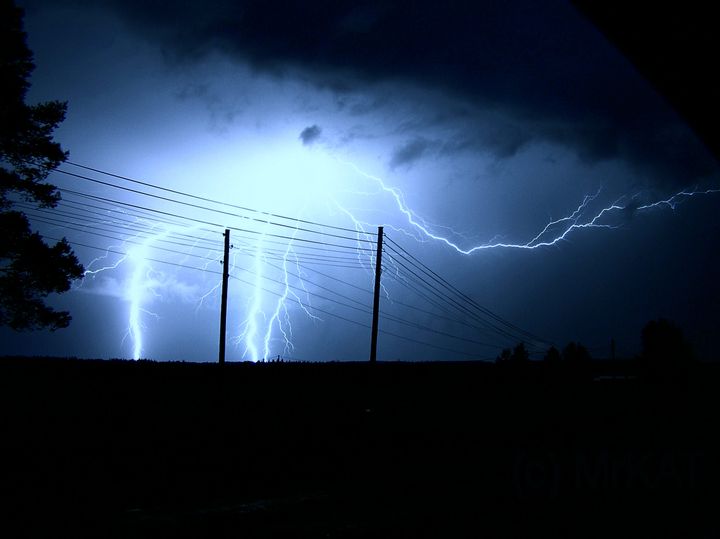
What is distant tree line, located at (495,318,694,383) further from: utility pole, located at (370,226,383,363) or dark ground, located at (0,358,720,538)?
utility pole, located at (370,226,383,363)

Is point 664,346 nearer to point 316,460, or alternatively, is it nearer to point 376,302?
point 376,302

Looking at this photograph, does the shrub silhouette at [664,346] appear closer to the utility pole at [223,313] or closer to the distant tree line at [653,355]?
the distant tree line at [653,355]

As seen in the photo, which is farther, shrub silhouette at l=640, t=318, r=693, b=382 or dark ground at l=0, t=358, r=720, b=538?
shrub silhouette at l=640, t=318, r=693, b=382

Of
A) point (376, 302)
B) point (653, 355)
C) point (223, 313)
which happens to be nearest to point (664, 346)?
point (653, 355)

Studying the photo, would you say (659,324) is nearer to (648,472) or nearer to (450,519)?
(648,472)

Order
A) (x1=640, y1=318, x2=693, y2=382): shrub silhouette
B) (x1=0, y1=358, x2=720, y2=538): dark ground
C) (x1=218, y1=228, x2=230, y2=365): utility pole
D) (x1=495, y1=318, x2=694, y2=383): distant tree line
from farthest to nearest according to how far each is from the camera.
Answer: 1. (x1=640, y1=318, x2=693, y2=382): shrub silhouette
2. (x1=495, y1=318, x2=694, y2=383): distant tree line
3. (x1=218, y1=228, x2=230, y2=365): utility pole
4. (x1=0, y1=358, x2=720, y2=538): dark ground

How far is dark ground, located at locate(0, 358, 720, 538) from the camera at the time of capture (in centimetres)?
511

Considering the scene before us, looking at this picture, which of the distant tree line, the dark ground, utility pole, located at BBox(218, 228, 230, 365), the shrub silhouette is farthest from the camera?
the shrub silhouette

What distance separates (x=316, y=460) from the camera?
9.89 m

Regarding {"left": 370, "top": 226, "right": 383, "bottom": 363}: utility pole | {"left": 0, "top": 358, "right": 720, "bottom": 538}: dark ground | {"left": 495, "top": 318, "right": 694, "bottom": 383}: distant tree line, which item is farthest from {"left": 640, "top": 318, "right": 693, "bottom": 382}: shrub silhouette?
{"left": 370, "top": 226, "right": 383, "bottom": 363}: utility pole

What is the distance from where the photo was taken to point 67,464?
8805 millimetres

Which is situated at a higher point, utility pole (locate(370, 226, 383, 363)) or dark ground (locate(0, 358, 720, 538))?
utility pole (locate(370, 226, 383, 363))

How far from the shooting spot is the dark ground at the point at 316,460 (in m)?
5.11

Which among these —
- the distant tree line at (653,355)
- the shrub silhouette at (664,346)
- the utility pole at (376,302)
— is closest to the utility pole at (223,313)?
the utility pole at (376,302)
